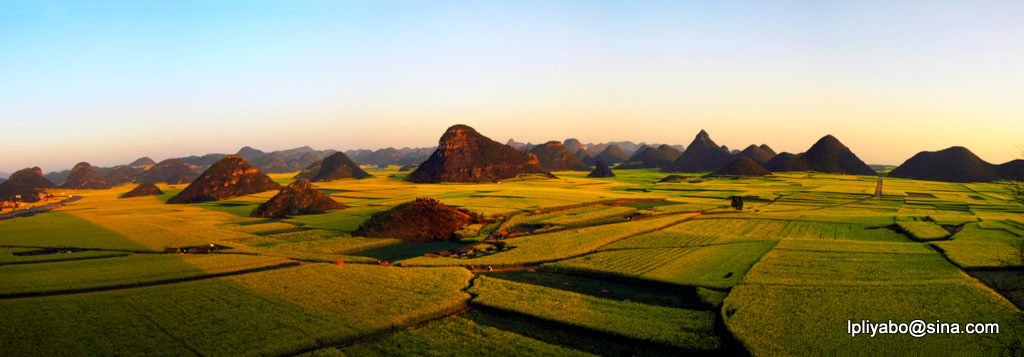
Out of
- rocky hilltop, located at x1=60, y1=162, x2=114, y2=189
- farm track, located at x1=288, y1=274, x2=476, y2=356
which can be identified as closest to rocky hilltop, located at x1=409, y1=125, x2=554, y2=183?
rocky hilltop, located at x1=60, y1=162, x2=114, y2=189

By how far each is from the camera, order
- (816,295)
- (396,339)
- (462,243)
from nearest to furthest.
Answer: (396,339) < (816,295) < (462,243)

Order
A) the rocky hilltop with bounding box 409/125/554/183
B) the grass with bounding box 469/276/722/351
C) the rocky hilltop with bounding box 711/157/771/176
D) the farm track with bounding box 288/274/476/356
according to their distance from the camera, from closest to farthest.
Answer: the farm track with bounding box 288/274/476/356, the grass with bounding box 469/276/722/351, the rocky hilltop with bounding box 409/125/554/183, the rocky hilltop with bounding box 711/157/771/176

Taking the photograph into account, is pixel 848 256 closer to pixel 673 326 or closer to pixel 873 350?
pixel 873 350

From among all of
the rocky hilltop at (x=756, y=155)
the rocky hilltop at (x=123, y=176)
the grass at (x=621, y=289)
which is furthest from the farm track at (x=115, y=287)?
the rocky hilltop at (x=756, y=155)

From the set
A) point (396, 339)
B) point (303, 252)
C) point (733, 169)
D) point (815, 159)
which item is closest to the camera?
point (396, 339)

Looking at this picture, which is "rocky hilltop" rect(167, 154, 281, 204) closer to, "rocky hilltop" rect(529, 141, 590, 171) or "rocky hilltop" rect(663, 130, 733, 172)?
"rocky hilltop" rect(529, 141, 590, 171)

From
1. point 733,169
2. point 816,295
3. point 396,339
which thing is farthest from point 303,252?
point 733,169

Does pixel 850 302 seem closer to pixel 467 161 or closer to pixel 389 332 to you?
pixel 389 332
